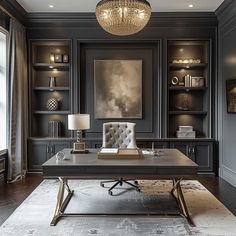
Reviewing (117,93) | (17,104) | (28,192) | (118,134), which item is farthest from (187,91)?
(28,192)

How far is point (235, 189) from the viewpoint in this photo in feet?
16.2

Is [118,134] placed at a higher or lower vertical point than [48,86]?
lower

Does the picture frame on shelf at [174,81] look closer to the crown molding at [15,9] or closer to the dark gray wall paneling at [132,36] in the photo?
the dark gray wall paneling at [132,36]

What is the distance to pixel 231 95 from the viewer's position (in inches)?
202

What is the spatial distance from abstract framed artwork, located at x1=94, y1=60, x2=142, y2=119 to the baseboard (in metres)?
1.84

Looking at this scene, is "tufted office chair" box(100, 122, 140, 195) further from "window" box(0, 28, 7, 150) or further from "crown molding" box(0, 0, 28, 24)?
"crown molding" box(0, 0, 28, 24)

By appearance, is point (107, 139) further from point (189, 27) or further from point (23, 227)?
point (189, 27)

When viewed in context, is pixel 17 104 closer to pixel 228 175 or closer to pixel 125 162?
pixel 125 162

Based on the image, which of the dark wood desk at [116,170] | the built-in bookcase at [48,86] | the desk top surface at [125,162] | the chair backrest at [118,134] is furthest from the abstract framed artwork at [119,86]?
the dark wood desk at [116,170]

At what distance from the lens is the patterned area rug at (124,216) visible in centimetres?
319

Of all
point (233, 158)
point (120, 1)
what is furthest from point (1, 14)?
point (233, 158)

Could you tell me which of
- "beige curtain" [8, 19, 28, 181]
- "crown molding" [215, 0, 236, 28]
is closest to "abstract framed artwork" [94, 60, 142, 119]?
"beige curtain" [8, 19, 28, 181]

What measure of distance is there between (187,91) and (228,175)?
1.86 metres

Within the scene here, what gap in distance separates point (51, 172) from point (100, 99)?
9.99ft
